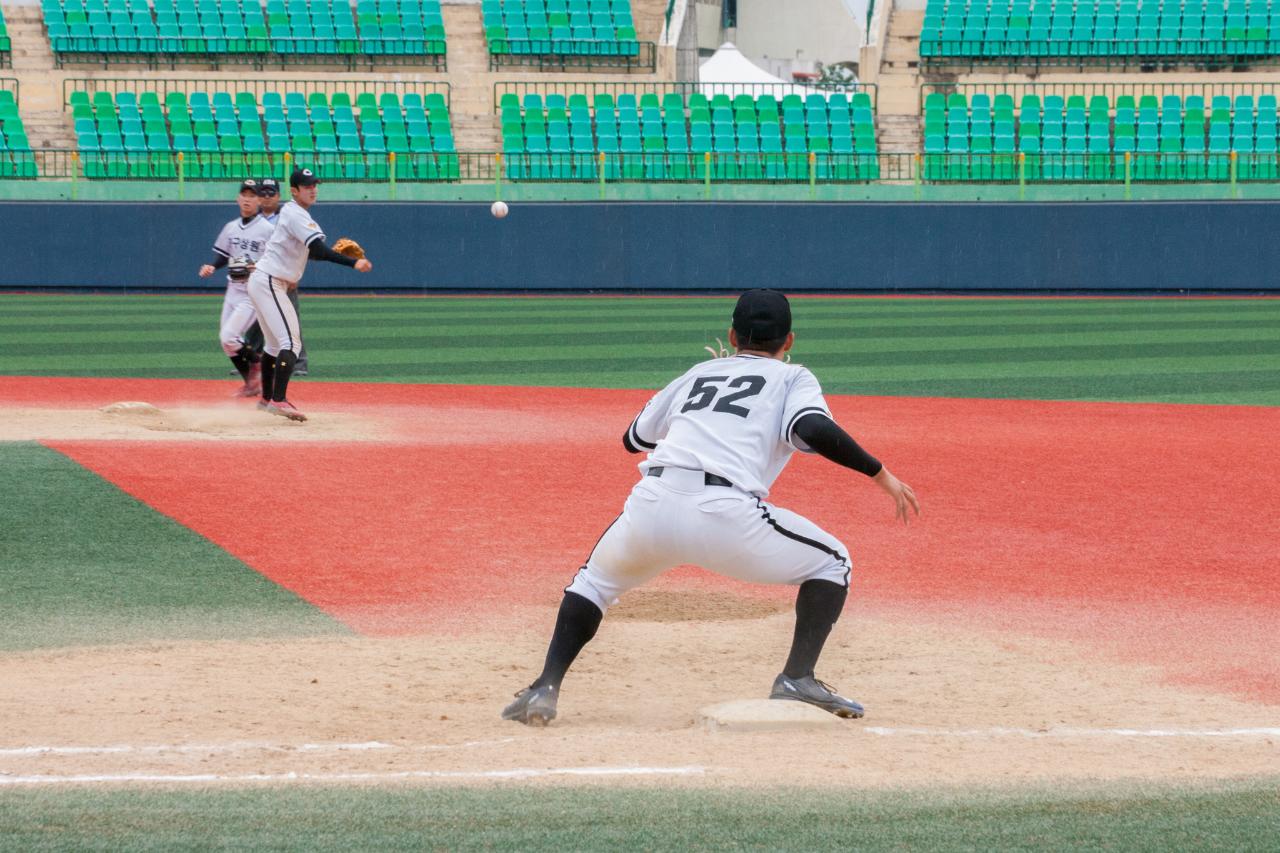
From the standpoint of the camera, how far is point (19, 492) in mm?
9078

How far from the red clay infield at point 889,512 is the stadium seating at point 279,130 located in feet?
45.3

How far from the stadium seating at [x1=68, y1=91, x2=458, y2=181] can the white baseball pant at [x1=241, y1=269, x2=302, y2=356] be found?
14.8 metres

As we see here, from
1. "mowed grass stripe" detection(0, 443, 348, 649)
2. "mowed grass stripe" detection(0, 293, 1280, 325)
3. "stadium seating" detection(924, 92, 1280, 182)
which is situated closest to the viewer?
"mowed grass stripe" detection(0, 443, 348, 649)

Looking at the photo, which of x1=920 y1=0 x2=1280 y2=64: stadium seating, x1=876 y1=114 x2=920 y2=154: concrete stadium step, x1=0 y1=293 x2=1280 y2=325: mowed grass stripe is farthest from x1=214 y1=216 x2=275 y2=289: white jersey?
x1=920 y1=0 x2=1280 y2=64: stadium seating

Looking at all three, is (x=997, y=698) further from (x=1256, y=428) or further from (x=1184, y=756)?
(x=1256, y=428)

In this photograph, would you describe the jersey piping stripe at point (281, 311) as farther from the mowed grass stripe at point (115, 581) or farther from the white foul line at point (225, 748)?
the white foul line at point (225, 748)

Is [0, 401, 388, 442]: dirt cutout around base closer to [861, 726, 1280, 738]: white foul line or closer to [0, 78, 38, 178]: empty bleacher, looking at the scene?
[861, 726, 1280, 738]: white foul line

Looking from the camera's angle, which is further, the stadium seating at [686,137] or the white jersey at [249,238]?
the stadium seating at [686,137]

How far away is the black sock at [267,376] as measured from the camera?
1272cm

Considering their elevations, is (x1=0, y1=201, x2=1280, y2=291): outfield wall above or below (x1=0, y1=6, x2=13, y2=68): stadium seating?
below

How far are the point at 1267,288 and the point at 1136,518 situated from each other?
18.9m

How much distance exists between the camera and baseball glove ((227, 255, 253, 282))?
1338 cm

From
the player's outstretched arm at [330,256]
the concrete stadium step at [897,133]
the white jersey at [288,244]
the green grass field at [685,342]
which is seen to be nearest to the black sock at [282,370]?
the white jersey at [288,244]

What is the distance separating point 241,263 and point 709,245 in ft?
45.4
